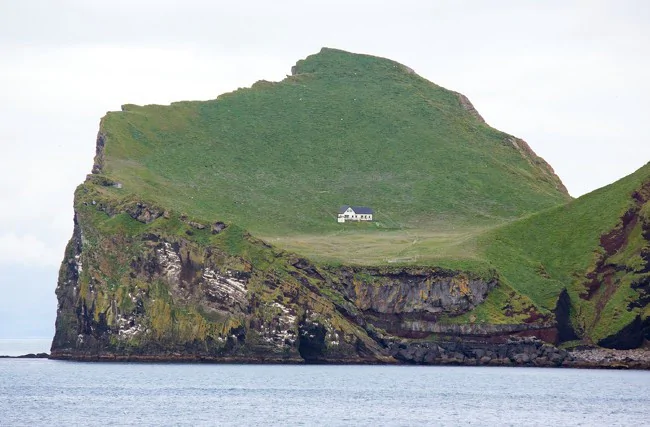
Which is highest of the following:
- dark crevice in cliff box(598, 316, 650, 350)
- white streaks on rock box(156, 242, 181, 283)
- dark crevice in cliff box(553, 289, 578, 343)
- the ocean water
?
white streaks on rock box(156, 242, 181, 283)

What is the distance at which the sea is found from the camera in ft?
359

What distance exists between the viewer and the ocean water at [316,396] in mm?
109812

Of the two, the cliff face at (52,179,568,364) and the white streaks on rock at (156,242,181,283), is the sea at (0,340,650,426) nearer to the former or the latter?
the cliff face at (52,179,568,364)

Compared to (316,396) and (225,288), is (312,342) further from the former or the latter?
(316,396)

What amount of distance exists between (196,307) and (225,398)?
167ft

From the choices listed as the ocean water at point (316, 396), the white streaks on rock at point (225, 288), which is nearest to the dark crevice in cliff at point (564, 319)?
the ocean water at point (316, 396)

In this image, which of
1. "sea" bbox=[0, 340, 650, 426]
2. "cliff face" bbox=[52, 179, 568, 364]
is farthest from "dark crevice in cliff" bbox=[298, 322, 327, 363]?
"sea" bbox=[0, 340, 650, 426]

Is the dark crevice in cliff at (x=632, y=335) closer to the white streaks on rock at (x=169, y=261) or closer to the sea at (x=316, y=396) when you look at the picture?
the sea at (x=316, y=396)

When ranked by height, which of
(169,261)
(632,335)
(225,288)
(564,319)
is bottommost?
(632,335)

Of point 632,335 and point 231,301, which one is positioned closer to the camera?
point 231,301

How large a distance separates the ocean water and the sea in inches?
3.5

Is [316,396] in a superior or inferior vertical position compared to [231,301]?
inferior

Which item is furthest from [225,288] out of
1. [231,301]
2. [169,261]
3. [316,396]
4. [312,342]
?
[316,396]

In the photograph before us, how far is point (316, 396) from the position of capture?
12888 cm
